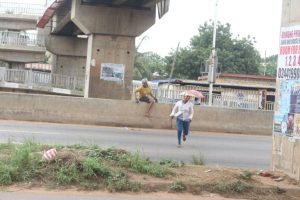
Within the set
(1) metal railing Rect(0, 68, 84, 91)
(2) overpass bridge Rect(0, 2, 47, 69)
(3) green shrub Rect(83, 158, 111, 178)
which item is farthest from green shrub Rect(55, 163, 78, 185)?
(2) overpass bridge Rect(0, 2, 47, 69)

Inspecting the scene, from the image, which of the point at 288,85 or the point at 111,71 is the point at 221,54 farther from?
the point at 288,85

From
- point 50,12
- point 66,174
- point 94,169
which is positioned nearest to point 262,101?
point 50,12

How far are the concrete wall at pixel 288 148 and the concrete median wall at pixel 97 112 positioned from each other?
1116 centimetres

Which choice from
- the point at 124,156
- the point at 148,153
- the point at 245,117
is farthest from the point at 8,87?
the point at 124,156

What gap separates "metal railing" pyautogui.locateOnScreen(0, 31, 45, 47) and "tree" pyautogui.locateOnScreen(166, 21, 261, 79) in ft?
73.4

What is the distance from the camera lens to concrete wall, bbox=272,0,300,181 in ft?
27.6

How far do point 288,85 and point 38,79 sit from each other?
35083mm

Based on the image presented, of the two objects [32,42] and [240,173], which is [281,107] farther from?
[32,42]

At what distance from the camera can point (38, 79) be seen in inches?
1651

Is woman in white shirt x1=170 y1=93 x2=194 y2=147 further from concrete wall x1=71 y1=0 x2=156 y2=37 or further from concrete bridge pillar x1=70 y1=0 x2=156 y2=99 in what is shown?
concrete wall x1=71 y1=0 x2=156 y2=37

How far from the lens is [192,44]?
72.4m

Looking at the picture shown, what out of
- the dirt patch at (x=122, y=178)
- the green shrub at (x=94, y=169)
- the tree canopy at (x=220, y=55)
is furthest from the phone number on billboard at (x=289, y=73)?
the tree canopy at (x=220, y=55)

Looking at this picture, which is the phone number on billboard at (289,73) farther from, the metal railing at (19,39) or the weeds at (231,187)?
the metal railing at (19,39)

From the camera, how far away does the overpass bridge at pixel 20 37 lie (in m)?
46.8
